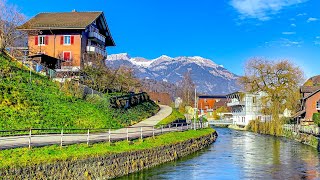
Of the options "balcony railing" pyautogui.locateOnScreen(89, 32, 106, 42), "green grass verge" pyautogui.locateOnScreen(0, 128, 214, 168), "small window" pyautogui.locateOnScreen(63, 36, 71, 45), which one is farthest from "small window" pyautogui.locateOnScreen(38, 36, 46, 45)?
"green grass verge" pyautogui.locateOnScreen(0, 128, 214, 168)

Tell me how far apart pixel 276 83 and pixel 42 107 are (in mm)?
50929

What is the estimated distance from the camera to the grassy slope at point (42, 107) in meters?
30.9

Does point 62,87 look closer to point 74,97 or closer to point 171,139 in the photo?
point 74,97

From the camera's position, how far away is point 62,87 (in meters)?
43.2

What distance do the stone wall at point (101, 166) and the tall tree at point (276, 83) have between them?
140 feet

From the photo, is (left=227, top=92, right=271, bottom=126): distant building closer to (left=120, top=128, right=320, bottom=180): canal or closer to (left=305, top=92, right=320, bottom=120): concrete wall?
(left=305, top=92, right=320, bottom=120): concrete wall

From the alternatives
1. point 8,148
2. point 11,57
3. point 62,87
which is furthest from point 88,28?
point 8,148

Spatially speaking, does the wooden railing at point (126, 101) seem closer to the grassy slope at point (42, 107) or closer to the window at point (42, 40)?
the grassy slope at point (42, 107)

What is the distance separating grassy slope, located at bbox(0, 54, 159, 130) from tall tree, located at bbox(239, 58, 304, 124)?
1307 inches

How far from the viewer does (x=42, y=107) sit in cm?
3438

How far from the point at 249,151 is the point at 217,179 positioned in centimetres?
1806

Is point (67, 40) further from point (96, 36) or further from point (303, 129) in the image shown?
point (303, 129)

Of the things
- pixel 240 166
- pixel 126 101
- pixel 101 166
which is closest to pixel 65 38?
pixel 126 101

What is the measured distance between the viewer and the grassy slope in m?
30.9
